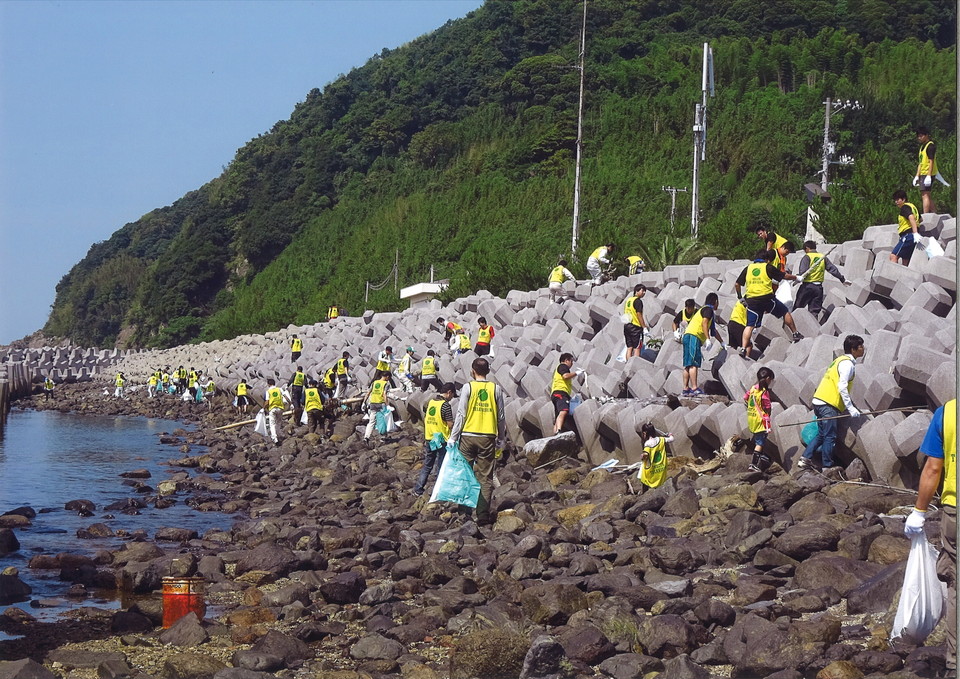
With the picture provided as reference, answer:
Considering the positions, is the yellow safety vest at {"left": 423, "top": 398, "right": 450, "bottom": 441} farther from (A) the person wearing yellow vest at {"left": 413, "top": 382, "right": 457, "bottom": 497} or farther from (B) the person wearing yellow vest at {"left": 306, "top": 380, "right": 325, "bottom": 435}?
(B) the person wearing yellow vest at {"left": 306, "top": 380, "right": 325, "bottom": 435}

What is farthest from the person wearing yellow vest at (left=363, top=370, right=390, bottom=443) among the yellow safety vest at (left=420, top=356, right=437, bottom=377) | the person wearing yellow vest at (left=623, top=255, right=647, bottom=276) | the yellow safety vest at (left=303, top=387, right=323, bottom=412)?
the person wearing yellow vest at (left=623, top=255, right=647, bottom=276)

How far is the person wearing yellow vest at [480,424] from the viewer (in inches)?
399

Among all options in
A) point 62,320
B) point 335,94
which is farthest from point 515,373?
point 62,320

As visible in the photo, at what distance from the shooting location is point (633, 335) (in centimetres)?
1558

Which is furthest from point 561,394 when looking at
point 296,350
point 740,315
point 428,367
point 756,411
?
point 296,350

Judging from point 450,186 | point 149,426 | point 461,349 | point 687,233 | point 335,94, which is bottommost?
point 149,426

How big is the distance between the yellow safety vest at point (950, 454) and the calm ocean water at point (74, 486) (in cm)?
648

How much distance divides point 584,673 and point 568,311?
14.5 meters

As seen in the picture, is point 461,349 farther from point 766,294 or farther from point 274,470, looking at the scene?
point 766,294

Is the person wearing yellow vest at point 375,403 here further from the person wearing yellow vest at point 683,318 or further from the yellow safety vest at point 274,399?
the person wearing yellow vest at point 683,318

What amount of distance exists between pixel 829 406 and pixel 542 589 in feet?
12.6

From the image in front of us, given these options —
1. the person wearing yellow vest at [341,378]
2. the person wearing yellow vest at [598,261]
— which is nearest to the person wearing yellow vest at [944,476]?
the person wearing yellow vest at [598,261]

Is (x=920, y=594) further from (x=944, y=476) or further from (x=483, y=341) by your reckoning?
(x=483, y=341)

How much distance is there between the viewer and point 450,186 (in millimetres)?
67312
